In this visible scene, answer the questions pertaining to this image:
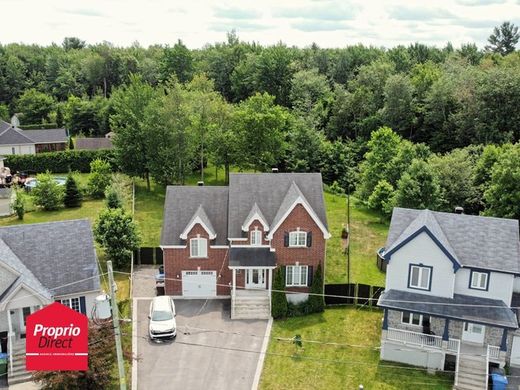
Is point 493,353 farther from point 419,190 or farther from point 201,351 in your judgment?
point 419,190

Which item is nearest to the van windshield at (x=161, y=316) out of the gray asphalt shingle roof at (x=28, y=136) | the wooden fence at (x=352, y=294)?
the wooden fence at (x=352, y=294)

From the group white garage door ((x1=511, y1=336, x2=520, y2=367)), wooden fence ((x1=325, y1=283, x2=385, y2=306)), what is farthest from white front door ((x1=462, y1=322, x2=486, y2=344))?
wooden fence ((x1=325, y1=283, x2=385, y2=306))

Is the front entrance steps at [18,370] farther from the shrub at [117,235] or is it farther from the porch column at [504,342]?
the porch column at [504,342]

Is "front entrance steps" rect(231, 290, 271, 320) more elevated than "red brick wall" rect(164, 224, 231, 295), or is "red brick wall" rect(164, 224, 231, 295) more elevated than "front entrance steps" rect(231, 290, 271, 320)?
"red brick wall" rect(164, 224, 231, 295)

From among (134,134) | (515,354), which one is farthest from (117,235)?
(515,354)

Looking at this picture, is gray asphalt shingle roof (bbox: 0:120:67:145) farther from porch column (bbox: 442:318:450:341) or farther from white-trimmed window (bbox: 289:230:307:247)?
porch column (bbox: 442:318:450:341)

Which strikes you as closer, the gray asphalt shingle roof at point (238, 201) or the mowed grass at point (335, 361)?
the mowed grass at point (335, 361)

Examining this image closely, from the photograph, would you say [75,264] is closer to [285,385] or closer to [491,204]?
[285,385]
